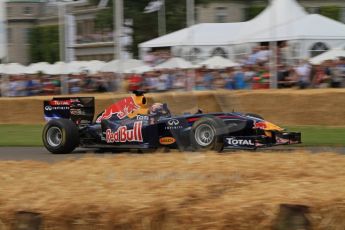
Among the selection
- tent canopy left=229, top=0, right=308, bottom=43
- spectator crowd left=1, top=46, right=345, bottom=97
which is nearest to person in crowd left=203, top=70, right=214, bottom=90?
spectator crowd left=1, top=46, right=345, bottom=97

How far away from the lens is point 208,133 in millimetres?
11391

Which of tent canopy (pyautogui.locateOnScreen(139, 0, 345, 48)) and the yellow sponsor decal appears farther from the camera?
Answer: tent canopy (pyautogui.locateOnScreen(139, 0, 345, 48))

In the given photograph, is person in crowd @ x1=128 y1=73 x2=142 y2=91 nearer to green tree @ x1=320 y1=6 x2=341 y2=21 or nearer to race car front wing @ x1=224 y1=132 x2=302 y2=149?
race car front wing @ x1=224 y1=132 x2=302 y2=149

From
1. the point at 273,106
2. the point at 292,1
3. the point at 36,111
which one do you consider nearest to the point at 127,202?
the point at 273,106

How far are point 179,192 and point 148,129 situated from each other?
7646 mm

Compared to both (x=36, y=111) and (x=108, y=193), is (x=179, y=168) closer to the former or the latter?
(x=108, y=193)

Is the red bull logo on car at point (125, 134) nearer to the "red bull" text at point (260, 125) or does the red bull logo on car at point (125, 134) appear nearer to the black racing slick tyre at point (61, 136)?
the black racing slick tyre at point (61, 136)

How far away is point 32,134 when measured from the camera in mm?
17969

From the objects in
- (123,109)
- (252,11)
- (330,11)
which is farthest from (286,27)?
(252,11)

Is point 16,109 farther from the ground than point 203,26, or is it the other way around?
point 203,26

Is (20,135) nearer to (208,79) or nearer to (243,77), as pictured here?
(208,79)

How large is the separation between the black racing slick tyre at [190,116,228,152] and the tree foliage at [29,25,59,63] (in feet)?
202

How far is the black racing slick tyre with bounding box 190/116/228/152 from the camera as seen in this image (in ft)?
37.1

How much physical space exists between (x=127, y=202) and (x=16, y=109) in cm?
1748
